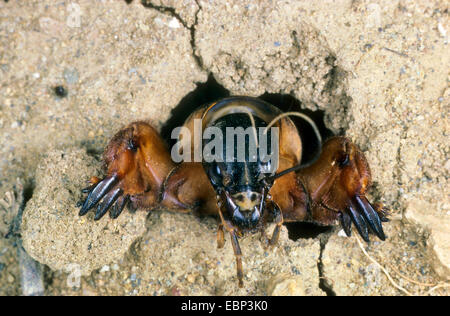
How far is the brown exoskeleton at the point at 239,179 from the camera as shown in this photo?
2389 mm

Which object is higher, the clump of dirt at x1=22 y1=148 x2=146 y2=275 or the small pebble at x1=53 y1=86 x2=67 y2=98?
the small pebble at x1=53 y1=86 x2=67 y2=98

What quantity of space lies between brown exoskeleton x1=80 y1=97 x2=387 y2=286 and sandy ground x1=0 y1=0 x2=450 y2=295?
0.18 meters

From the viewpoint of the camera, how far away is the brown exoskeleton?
2.39 meters

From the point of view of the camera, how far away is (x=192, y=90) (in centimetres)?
326

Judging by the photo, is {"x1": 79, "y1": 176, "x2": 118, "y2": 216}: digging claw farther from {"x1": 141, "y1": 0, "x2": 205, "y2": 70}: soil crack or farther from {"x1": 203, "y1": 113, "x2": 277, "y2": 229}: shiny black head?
{"x1": 141, "y1": 0, "x2": 205, "y2": 70}: soil crack

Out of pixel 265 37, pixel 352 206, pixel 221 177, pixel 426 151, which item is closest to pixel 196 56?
pixel 265 37

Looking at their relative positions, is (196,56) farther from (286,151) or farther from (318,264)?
(318,264)

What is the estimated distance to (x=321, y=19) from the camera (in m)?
2.93

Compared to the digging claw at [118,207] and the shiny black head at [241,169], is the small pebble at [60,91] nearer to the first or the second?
the digging claw at [118,207]

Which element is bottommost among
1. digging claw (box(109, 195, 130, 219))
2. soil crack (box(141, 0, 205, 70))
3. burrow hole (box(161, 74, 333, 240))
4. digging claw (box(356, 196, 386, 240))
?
digging claw (box(356, 196, 386, 240))

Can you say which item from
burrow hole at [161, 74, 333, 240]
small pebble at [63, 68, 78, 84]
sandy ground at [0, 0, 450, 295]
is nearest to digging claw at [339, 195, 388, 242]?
sandy ground at [0, 0, 450, 295]

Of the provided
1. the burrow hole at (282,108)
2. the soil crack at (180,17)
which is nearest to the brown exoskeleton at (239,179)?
the burrow hole at (282,108)

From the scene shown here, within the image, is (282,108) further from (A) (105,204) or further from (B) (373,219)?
(A) (105,204)

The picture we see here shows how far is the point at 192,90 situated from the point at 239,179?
1150 mm
